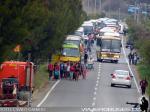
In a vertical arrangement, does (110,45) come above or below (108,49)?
above

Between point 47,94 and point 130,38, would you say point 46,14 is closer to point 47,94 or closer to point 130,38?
point 47,94

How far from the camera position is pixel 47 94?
51.0m

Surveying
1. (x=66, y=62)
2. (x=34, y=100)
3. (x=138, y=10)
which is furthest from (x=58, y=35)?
(x=138, y=10)

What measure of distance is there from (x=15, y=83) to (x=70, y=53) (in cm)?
2964

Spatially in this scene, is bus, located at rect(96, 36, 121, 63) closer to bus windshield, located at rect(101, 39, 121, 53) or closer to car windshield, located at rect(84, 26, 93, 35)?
bus windshield, located at rect(101, 39, 121, 53)

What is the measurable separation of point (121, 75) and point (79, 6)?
1341 inches

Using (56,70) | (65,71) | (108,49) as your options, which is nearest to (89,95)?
(56,70)

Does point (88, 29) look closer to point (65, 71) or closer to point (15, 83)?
point (65, 71)

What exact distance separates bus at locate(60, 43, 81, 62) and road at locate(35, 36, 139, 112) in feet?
5.67

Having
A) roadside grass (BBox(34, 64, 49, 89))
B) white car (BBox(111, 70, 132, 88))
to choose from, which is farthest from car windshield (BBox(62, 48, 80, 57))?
white car (BBox(111, 70, 132, 88))

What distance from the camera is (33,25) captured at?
46.8 meters

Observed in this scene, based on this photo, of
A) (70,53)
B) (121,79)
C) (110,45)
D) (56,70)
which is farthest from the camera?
(110,45)

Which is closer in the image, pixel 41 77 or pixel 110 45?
pixel 41 77

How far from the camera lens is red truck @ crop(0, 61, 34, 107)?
133ft
